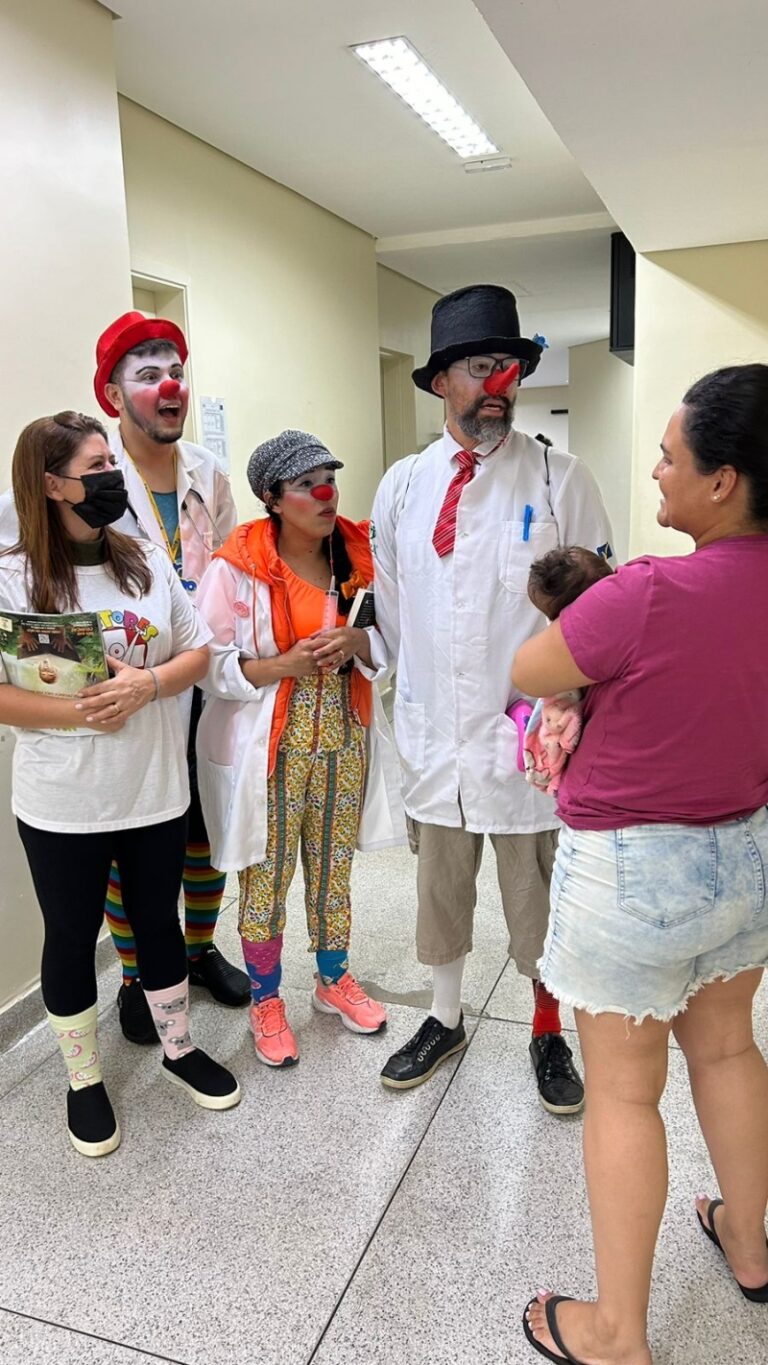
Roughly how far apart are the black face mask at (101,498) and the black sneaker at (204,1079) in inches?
48.8

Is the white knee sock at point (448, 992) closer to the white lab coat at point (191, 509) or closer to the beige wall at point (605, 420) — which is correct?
the white lab coat at point (191, 509)

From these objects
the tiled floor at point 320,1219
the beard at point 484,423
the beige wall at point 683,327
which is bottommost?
the tiled floor at point 320,1219

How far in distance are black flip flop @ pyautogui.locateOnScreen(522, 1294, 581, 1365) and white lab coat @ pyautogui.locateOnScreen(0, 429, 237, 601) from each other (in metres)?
1.61

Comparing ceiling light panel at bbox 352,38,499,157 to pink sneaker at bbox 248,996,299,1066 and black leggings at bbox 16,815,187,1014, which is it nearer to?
black leggings at bbox 16,815,187,1014

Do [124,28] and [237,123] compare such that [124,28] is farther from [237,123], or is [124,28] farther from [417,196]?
[417,196]

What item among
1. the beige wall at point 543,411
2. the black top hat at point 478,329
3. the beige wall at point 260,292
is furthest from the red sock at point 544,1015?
the beige wall at point 543,411

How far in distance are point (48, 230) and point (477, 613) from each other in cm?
165

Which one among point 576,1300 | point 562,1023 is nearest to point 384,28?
point 562,1023

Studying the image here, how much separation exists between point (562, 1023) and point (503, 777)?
85 centimetres

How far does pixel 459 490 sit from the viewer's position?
1.89 meters

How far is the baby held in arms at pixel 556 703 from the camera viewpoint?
1307 millimetres

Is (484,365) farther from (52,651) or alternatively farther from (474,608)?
(52,651)

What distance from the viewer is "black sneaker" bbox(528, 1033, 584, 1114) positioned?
79.0 inches

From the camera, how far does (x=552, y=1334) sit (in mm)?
1412
